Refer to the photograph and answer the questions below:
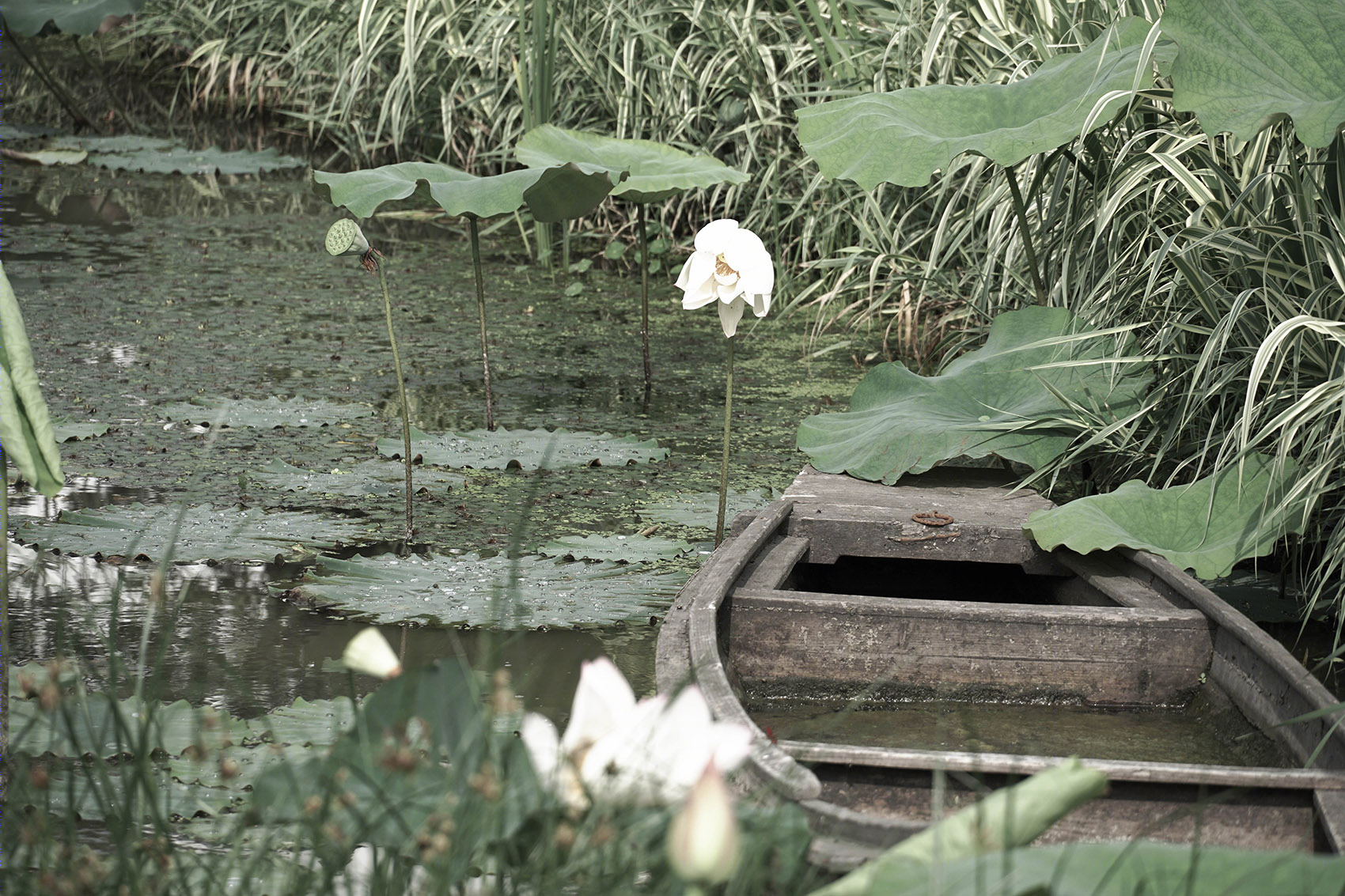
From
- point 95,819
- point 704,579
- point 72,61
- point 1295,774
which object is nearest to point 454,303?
point 704,579

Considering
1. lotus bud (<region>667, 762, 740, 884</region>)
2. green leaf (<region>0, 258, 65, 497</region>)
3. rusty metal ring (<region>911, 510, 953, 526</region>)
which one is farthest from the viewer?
rusty metal ring (<region>911, 510, 953, 526</region>)

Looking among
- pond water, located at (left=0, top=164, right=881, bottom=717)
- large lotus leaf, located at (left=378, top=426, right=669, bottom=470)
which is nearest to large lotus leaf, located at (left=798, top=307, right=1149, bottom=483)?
pond water, located at (left=0, top=164, right=881, bottom=717)

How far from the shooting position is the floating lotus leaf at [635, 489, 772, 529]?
3.03 meters

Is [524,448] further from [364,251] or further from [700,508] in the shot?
[364,251]

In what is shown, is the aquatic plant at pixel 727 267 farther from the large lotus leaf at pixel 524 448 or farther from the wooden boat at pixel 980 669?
the large lotus leaf at pixel 524 448

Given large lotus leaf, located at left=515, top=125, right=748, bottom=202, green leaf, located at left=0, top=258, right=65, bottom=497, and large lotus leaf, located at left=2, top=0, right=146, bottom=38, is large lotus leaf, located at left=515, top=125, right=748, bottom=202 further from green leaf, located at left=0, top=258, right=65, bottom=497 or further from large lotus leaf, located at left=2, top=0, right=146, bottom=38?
large lotus leaf, located at left=2, top=0, right=146, bottom=38

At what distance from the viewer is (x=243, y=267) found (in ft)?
18.0

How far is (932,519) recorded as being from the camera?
2578mm

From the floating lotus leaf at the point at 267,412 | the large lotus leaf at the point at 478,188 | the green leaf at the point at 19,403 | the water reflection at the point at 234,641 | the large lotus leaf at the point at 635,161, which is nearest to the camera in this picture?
the green leaf at the point at 19,403

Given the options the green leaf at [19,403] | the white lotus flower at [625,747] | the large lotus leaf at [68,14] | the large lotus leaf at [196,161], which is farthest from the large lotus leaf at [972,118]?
the large lotus leaf at [68,14]

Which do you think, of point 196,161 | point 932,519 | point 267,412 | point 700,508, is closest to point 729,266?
point 932,519

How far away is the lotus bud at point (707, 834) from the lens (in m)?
0.72

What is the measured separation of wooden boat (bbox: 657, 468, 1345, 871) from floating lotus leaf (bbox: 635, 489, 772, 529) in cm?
28

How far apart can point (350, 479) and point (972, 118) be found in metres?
1.57
